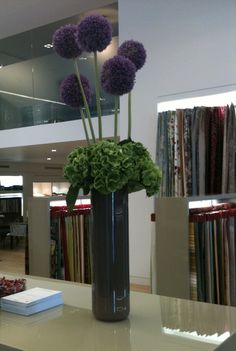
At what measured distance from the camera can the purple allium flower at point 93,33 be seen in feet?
3.63

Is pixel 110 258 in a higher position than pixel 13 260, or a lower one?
higher

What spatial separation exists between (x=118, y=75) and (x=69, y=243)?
2.01 metres

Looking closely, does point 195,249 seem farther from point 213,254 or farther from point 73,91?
point 73,91

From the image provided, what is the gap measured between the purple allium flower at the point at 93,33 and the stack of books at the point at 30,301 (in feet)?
2.47

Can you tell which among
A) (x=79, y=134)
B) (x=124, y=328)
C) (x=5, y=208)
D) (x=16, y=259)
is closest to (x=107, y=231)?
(x=124, y=328)

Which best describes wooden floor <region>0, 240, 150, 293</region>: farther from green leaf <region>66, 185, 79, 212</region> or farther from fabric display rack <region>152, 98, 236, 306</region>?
green leaf <region>66, 185, 79, 212</region>

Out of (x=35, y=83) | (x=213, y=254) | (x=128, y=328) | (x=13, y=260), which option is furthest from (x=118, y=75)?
(x=13, y=260)

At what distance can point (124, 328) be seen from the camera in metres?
1.07

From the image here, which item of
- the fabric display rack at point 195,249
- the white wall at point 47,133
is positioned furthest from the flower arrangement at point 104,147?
the white wall at point 47,133

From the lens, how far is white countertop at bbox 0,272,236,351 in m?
0.95

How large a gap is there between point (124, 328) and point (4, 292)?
452mm

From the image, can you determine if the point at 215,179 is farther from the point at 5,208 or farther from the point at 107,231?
the point at 5,208

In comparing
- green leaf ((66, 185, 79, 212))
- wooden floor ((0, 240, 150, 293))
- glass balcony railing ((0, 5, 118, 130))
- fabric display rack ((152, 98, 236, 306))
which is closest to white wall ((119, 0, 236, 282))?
wooden floor ((0, 240, 150, 293))

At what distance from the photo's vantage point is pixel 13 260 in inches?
278
